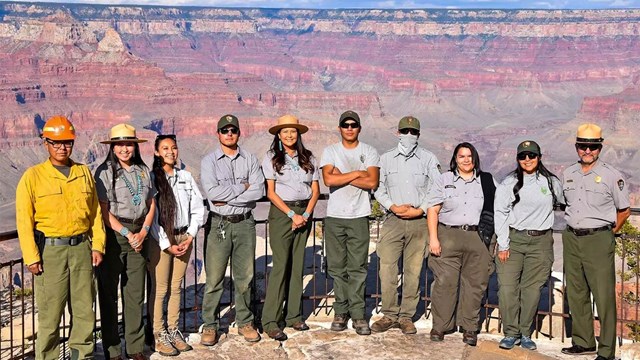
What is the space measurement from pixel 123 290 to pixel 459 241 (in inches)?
127

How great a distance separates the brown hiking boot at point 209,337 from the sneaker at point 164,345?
0.34m

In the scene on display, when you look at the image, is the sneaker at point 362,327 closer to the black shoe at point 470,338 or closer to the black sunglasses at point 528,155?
the black shoe at point 470,338

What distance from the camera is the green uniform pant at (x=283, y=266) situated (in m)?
7.33

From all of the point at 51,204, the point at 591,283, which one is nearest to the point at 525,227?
the point at 591,283

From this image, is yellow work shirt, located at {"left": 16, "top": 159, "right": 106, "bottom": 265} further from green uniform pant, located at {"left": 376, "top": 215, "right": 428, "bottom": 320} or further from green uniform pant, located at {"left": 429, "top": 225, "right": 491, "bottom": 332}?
green uniform pant, located at {"left": 429, "top": 225, "right": 491, "bottom": 332}

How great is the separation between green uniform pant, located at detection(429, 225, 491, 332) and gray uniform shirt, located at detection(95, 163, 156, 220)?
9.45 feet

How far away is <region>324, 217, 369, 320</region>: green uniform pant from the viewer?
24.2ft

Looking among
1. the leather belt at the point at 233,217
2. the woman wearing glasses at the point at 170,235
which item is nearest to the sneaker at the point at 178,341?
the woman wearing glasses at the point at 170,235

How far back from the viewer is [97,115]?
5591 inches

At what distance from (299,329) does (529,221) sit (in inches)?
104

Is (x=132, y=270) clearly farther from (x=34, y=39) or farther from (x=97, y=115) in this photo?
(x=34, y=39)

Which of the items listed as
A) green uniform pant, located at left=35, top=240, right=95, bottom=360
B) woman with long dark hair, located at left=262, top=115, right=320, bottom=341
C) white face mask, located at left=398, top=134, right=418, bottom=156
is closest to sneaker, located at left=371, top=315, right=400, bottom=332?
woman with long dark hair, located at left=262, top=115, right=320, bottom=341

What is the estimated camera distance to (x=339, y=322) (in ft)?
25.0

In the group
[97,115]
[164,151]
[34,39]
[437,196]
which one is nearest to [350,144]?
[437,196]
